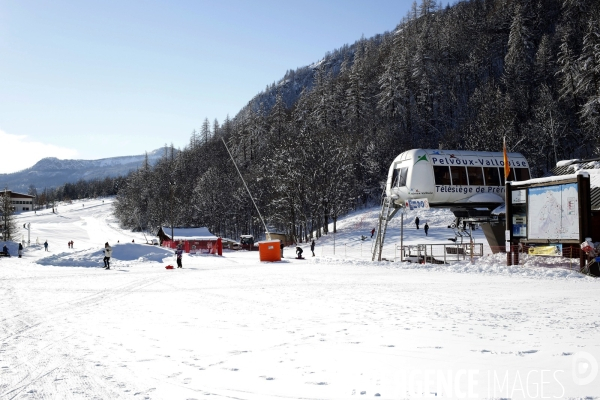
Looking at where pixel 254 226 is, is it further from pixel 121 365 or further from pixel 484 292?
pixel 121 365

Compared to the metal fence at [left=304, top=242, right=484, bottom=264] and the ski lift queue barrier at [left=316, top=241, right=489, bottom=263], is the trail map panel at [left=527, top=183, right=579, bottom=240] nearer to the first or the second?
the metal fence at [left=304, top=242, right=484, bottom=264]

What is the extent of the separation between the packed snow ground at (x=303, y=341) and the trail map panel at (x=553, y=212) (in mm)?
5086

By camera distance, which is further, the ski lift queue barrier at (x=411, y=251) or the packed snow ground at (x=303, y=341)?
the ski lift queue barrier at (x=411, y=251)

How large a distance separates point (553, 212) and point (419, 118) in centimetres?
6808

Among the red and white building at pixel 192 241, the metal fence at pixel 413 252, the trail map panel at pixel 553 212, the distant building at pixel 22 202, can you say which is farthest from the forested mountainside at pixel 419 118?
the distant building at pixel 22 202

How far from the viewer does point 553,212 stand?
68.0 feet

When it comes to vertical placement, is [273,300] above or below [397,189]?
below

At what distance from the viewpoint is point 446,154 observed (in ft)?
92.0

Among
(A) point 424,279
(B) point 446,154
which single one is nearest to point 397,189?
(B) point 446,154

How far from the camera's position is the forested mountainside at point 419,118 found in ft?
187

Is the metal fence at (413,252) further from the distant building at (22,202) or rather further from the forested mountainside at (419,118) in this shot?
the distant building at (22,202)

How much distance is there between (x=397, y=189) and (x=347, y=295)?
16.4 meters

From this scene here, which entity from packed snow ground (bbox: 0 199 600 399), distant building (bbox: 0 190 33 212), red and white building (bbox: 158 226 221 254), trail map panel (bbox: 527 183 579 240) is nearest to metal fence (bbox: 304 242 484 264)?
trail map panel (bbox: 527 183 579 240)

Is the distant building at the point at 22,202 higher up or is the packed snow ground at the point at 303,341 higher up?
the distant building at the point at 22,202
